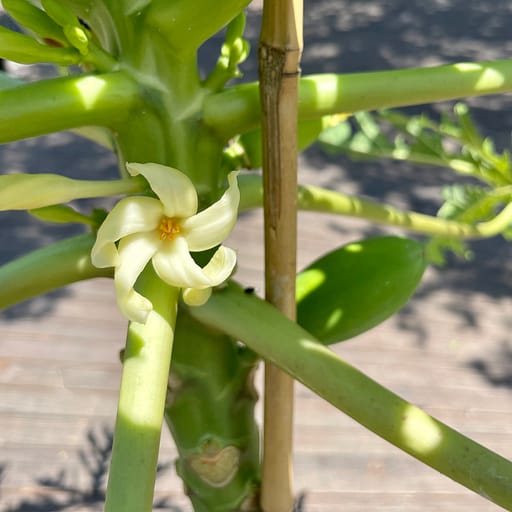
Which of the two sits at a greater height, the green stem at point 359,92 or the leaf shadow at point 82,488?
the green stem at point 359,92

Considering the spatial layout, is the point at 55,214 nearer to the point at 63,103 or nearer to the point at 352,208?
the point at 63,103

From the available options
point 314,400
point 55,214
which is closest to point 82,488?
point 314,400

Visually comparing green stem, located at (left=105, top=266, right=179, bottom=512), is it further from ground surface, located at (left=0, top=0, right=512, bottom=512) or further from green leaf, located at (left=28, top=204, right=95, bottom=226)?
ground surface, located at (left=0, top=0, right=512, bottom=512)

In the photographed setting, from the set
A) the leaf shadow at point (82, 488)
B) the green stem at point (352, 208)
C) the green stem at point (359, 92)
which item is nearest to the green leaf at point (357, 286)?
the green stem at point (352, 208)

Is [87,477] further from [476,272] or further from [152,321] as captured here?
[476,272]

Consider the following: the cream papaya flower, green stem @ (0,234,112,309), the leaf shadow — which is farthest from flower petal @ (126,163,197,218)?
the leaf shadow

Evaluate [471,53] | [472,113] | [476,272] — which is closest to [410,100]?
[476,272]

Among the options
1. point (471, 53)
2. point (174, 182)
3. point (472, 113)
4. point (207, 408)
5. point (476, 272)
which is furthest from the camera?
point (471, 53)

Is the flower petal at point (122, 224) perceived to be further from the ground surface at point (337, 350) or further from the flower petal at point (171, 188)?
the ground surface at point (337, 350)
